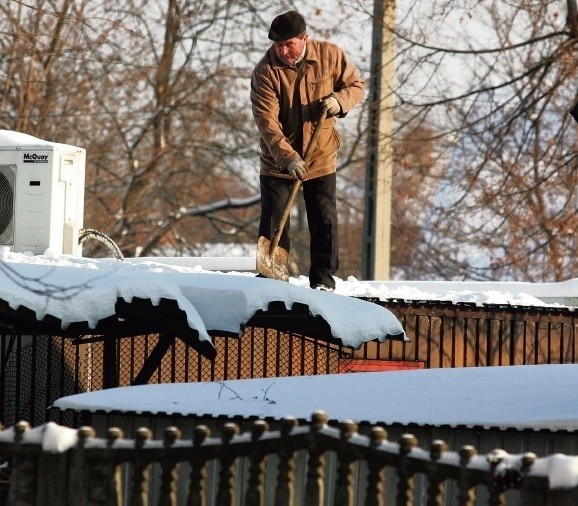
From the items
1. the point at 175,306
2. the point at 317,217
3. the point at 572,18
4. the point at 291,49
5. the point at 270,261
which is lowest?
the point at 175,306

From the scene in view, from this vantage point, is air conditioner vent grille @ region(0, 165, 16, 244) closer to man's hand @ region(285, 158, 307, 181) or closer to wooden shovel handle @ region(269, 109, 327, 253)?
wooden shovel handle @ region(269, 109, 327, 253)

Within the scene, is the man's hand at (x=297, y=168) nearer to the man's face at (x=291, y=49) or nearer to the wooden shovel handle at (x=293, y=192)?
the wooden shovel handle at (x=293, y=192)

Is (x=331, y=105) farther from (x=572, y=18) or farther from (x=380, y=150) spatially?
(x=572, y=18)

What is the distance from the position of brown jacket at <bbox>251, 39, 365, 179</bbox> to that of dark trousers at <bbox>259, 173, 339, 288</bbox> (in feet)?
0.42

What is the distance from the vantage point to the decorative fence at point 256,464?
16.4ft

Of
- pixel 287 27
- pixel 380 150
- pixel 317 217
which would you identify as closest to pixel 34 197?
pixel 317 217

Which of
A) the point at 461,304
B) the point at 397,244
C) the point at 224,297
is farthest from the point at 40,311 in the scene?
the point at 397,244

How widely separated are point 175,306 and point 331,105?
9.02 feet

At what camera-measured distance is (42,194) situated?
50.2 feet

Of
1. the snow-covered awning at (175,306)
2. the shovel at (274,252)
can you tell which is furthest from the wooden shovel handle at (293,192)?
the snow-covered awning at (175,306)

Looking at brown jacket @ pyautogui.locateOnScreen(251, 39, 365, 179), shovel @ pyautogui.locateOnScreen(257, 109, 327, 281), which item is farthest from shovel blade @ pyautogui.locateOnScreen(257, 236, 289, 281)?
brown jacket @ pyautogui.locateOnScreen(251, 39, 365, 179)

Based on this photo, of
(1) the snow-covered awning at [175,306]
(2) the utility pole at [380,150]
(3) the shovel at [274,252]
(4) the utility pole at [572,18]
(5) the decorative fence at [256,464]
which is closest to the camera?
(5) the decorative fence at [256,464]

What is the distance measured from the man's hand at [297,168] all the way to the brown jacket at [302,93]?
86 millimetres

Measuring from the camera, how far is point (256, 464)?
205 inches
